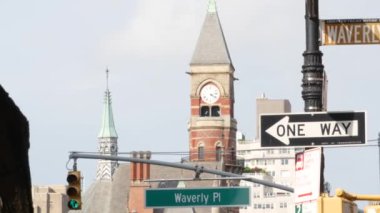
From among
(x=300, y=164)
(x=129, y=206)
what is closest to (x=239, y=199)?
(x=300, y=164)

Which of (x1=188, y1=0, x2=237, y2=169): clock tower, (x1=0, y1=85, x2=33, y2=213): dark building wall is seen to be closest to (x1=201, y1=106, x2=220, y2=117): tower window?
(x1=188, y1=0, x2=237, y2=169): clock tower

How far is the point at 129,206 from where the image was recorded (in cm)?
13350

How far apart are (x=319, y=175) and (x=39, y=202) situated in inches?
6568

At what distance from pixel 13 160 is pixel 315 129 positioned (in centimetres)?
331

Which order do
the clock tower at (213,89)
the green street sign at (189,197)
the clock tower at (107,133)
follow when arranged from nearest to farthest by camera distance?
1. the green street sign at (189,197)
2. the clock tower at (213,89)
3. the clock tower at (107,133)

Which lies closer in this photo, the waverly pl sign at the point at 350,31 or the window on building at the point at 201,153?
the waverly pl sign at the point at 350,31

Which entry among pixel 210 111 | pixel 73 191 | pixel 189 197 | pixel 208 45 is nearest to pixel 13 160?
pixel 73 191

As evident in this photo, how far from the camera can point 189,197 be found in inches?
1199

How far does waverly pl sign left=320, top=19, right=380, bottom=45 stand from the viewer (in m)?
15.4

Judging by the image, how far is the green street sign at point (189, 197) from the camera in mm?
30203

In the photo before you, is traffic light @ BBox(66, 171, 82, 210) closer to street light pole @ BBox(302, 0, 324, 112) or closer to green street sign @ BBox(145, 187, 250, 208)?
green street sign @ BBox(145, 187, 250, 208)

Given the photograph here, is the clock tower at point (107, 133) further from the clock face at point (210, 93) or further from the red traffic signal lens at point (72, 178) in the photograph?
the red traffic signal lens at point (72, 178)

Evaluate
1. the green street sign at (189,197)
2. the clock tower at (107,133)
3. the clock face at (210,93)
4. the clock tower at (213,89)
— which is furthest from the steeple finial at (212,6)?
the green street sign at (189,197)

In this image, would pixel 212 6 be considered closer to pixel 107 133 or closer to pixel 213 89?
pixel 213 89
